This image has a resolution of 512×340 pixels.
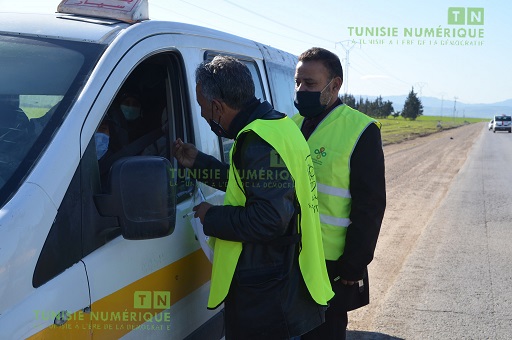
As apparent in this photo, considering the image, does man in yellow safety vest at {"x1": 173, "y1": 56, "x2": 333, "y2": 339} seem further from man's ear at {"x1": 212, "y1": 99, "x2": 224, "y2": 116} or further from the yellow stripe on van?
the yellow stripe on van

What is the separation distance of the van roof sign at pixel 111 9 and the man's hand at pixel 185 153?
60 cm

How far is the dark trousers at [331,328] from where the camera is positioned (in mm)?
2934

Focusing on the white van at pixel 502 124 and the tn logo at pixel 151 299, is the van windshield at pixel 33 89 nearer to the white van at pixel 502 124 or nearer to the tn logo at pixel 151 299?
the tn logo at pixel 151 299

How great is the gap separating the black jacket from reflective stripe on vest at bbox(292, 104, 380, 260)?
1.73ft

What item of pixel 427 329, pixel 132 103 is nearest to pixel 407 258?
pixel 427 329

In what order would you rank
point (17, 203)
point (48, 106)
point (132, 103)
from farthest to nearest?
point (132, 103)
point (48, 106)
point (17, 203)

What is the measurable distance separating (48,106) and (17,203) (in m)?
0.52

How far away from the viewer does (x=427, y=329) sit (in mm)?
4684

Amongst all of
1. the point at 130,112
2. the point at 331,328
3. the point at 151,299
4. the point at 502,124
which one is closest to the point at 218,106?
the point at 151,299

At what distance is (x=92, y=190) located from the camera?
6.47ft

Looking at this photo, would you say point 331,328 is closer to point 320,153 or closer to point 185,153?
point 320,153

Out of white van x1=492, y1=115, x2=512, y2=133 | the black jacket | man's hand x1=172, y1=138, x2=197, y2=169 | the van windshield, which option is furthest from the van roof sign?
white van x1=492, y1=115, x2=512, y2=133

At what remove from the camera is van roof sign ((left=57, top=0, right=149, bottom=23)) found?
2541 millimetres

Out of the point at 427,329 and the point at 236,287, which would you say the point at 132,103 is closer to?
the point at 236,287
